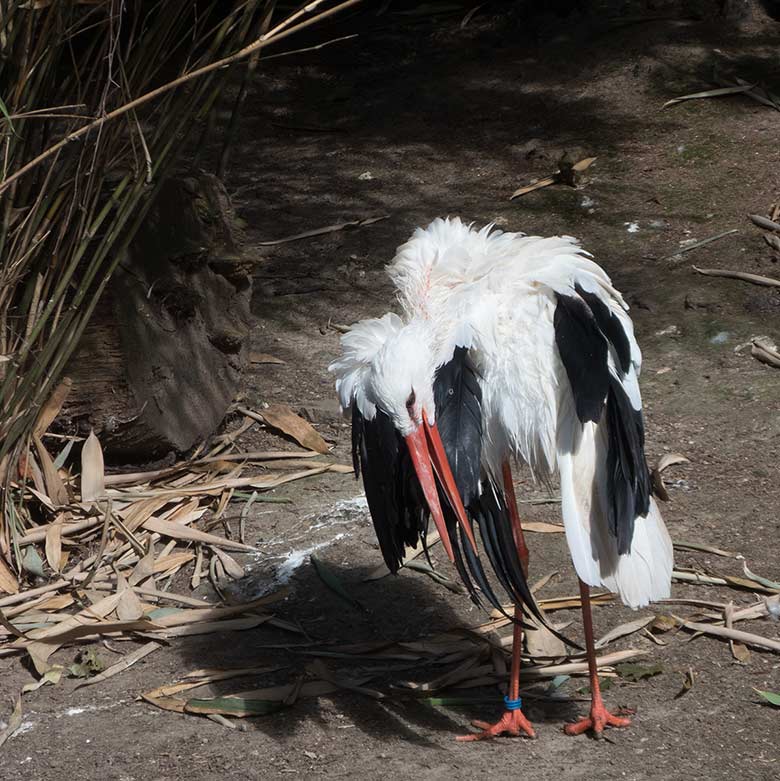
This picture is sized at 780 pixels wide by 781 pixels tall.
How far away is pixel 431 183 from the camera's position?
7402 mm

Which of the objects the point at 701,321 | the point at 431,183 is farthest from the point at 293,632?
the point at 431,183

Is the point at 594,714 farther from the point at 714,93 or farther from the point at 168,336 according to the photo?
the point at 714,93

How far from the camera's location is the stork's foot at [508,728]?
3.35 m

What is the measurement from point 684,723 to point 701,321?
8.71ft

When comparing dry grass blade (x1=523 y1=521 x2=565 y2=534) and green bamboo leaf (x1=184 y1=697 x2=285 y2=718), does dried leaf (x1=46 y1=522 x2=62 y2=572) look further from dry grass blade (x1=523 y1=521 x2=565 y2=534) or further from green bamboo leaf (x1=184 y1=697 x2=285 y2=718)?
dry grass blade (x1=523 y1=521 x2=565 y2=534)

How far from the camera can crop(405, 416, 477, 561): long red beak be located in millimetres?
3088

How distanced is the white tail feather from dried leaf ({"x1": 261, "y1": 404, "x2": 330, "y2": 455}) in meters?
1.98

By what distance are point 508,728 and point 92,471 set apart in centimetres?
208

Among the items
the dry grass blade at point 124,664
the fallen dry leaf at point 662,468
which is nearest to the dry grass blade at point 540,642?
the fallen dry leaf at point 662,468

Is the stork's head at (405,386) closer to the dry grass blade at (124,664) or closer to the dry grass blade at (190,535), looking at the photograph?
the dry grass blade at (124,664)

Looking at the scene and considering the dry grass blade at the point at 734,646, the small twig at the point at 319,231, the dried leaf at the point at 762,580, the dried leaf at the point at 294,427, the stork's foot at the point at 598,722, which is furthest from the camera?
the small twig at the point at 319,231

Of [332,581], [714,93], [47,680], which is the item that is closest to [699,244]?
[714,93]

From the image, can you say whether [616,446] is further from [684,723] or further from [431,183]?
[431,183]

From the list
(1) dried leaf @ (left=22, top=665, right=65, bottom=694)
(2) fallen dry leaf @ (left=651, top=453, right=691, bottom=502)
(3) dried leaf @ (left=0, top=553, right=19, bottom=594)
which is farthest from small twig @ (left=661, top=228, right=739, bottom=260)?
(1) dried leaf @ (left=22, top=665, right=65, bottom=694)
